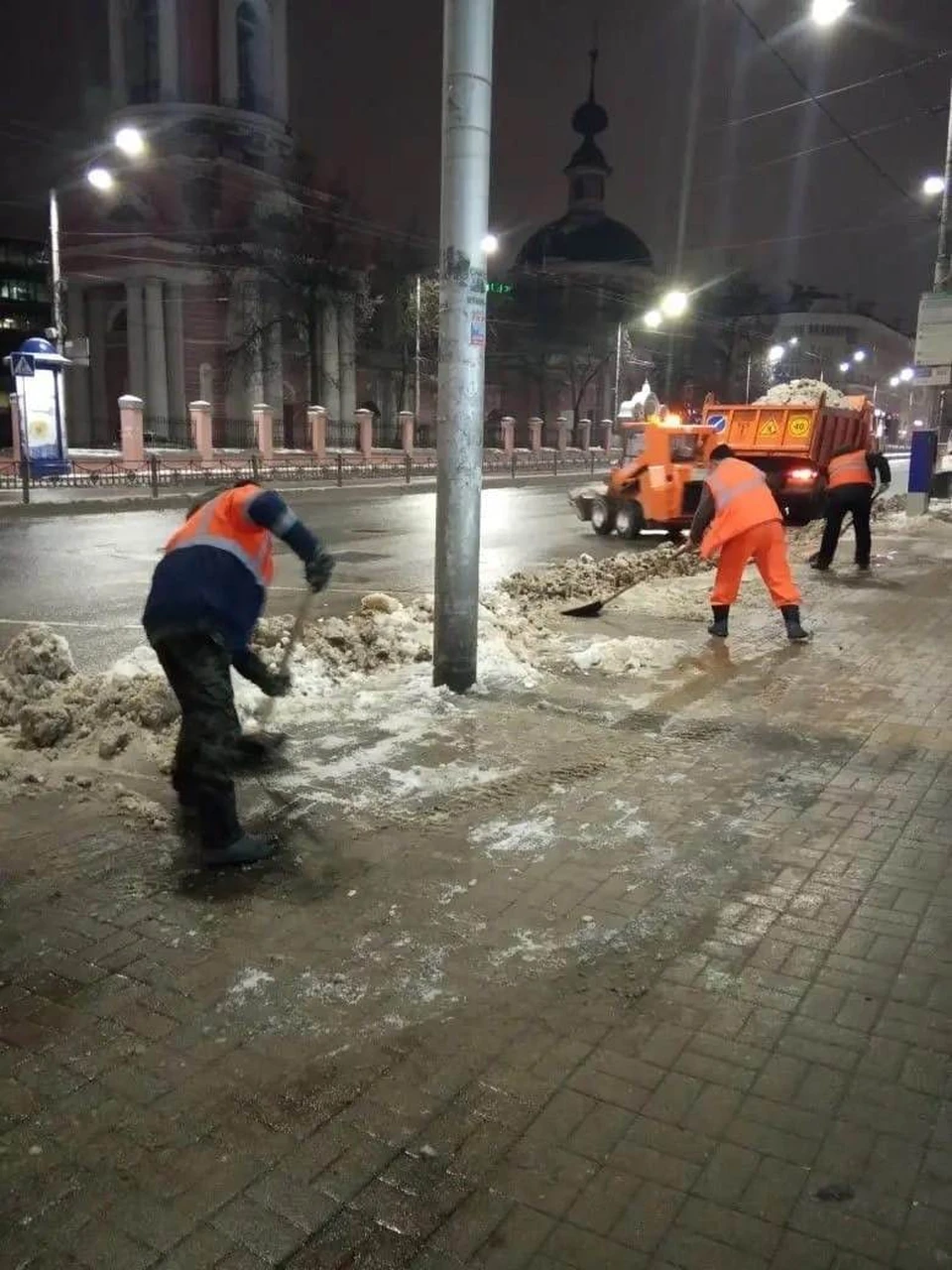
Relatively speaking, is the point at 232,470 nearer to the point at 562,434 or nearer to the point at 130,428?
the point at 130,428

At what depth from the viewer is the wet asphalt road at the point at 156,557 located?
31.8 ft

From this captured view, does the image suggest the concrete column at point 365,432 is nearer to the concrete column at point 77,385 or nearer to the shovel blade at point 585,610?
the concrete column at point 77,385

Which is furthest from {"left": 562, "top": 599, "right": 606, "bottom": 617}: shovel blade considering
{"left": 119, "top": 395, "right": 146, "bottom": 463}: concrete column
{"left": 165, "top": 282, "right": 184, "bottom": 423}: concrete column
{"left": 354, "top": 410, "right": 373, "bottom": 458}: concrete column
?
{"left": 165, "top": 282, "right": 184, "bottom": 423}: concrete column

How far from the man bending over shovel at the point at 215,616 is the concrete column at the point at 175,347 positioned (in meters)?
39.0

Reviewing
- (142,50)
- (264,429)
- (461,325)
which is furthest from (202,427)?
(461,325)

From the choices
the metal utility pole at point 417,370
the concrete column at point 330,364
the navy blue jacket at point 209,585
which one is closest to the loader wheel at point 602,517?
the navy blue jacket at point 209,585

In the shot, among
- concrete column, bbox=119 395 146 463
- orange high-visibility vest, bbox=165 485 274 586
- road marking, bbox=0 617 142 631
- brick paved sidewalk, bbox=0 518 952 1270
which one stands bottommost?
brick paved sidewalk, bbox=0 518 952 1270

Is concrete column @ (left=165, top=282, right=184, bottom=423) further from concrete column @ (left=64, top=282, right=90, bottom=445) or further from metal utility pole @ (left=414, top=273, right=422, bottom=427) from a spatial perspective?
metal utility pole @ (left=414, top=273, right=422, bottom=427)

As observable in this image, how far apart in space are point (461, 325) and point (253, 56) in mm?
48413

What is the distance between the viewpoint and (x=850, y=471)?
11.7 m

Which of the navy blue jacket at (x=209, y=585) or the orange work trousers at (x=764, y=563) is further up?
the navy blue jacket at (x=209, y=585)

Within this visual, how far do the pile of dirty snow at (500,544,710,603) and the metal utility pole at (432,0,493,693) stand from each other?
353 cm

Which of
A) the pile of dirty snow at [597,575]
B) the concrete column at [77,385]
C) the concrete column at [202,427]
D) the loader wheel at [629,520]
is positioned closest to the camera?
the pile of dirty snow at [597,575]

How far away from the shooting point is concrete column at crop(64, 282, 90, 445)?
42.8m
